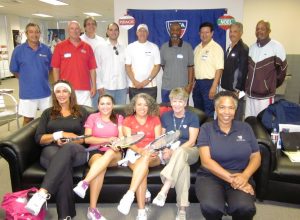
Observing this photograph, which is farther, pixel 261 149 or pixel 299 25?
pixel 299 25

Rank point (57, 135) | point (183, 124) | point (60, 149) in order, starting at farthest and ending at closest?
point (183, 124)
point (57, 135)
point (60, 149)

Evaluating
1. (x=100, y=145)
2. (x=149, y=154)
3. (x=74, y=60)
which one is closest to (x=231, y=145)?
(x=149, y=154)

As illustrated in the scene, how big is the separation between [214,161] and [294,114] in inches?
58.2

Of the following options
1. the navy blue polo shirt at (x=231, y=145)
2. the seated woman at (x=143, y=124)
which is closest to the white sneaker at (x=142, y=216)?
the seated woman at (x=143, y=124)

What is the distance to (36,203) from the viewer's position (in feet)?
7.38

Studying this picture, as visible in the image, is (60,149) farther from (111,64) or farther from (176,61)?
(176,61)

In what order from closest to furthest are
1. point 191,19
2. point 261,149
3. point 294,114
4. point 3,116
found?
point 261,149, point 294,114, point 3,116, point 191,19

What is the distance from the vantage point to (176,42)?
4.20 meters

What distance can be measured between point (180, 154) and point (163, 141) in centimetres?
20

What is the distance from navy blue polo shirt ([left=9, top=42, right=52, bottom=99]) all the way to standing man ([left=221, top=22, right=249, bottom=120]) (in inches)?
101

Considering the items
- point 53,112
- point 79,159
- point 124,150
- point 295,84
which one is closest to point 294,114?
point 124,150

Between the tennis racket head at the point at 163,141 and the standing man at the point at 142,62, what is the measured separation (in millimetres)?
1580

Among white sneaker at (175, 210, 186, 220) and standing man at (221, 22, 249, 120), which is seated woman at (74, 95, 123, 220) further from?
standing man at (221, 22, 249, 120)

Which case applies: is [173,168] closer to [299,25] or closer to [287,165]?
[287,165]
